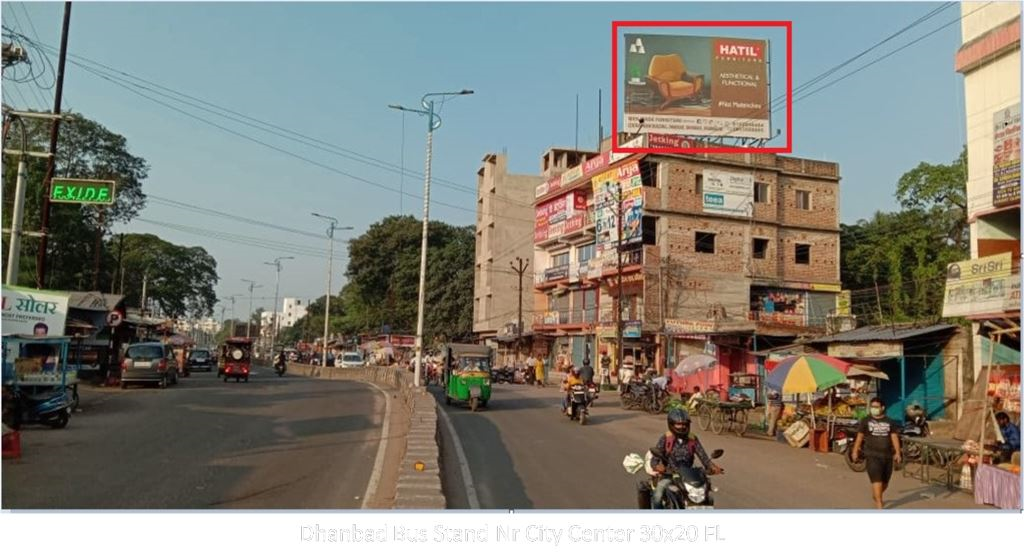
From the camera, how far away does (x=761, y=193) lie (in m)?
41.3

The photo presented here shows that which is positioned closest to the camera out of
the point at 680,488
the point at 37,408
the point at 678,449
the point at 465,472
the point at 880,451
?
the point at 680,488

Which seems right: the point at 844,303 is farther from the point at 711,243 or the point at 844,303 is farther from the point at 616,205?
the point at 616,205

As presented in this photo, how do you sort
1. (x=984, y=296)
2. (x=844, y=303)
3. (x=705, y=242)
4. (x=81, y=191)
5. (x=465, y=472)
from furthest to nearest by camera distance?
(x=705, y=242), (x=844, y=303), (x=984, y=296), (x=81, y=191), (x=465, y=472)

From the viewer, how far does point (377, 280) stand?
242 ft

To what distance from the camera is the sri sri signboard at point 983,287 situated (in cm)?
1576

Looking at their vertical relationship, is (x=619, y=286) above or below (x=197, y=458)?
above

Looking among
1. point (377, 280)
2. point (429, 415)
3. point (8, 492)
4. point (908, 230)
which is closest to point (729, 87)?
point (908, 230)

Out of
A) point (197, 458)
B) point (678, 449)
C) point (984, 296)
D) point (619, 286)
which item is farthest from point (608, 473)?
point (619, 286)

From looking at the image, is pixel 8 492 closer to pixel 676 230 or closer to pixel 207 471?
pixel 207 471

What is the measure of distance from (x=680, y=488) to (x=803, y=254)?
3896 cm

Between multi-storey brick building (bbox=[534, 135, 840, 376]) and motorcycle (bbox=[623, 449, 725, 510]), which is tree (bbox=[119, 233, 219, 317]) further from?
motorcycle (bbox=[623, 449, 725, 510])

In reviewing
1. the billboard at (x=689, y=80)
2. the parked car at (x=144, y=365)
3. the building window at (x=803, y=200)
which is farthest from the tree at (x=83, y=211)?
the building window at (x=803, y=200)

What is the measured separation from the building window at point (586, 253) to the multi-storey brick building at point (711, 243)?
1.50 meters

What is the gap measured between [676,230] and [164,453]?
31.8 m
